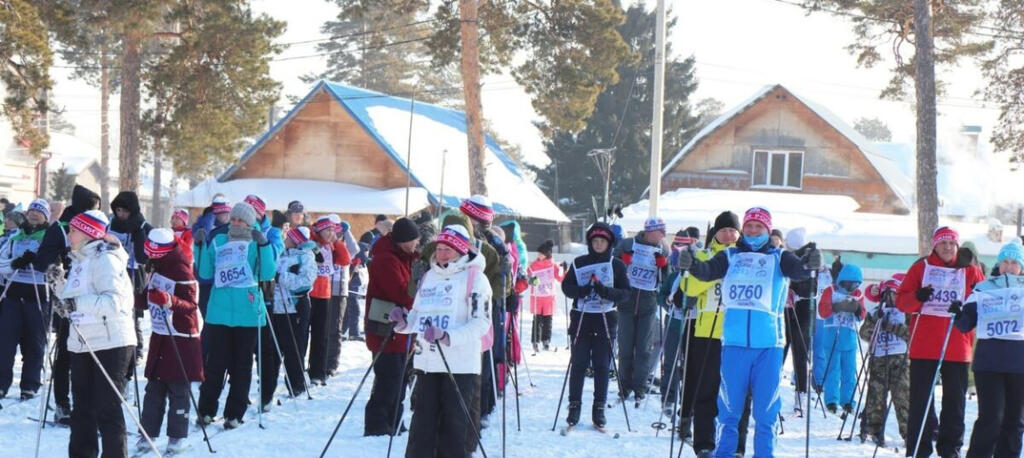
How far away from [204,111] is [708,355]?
1824cm

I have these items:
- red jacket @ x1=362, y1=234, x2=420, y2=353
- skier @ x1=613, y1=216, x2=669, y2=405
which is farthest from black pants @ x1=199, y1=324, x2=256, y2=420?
skier @ x1=613, y1=216, x2=669, y2=405

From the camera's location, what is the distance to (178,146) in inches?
1006

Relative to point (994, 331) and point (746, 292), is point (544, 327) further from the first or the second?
point (994, 331)

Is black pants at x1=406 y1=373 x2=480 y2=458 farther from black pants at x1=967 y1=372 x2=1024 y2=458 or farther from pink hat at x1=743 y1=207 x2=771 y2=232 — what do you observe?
black pants at x1=967 y1=372 x2=1024 y2=458

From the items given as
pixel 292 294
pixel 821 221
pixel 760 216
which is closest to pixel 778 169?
pixel 821 221

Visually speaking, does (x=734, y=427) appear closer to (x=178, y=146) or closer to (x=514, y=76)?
(x=514, y=76)

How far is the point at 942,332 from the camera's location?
28.8ft

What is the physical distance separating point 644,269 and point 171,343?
17.1ft

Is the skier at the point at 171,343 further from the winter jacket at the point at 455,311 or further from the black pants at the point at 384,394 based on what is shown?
the winter jacket at the point at 455,311

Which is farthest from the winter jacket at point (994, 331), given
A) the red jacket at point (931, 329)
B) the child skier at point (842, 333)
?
the child skier at point (842, 333)

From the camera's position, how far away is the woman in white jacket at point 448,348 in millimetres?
7078

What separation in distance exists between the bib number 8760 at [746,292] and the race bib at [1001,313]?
1.70 metres

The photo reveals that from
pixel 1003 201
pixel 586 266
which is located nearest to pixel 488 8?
pixel 586 266

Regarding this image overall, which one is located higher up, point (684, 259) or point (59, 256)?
point (684, 259)
